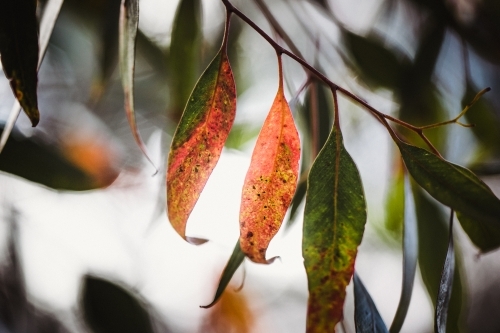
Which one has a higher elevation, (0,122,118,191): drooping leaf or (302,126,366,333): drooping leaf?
(302,126,366,333): drooping leaf

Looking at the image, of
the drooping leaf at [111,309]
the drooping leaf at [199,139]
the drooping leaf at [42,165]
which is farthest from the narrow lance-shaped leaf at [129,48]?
the drooping leaf at [111,309]

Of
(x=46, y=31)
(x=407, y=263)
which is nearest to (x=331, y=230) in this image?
(x=407, y=263)

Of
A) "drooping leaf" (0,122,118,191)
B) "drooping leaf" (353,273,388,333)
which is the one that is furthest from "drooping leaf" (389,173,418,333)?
"drooping leaf" (0,122,118,191)

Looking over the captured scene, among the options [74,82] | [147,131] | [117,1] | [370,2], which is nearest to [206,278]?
[147,131]

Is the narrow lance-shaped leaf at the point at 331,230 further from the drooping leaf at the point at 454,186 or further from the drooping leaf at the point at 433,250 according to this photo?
the drooping leaf at the point at 433,250

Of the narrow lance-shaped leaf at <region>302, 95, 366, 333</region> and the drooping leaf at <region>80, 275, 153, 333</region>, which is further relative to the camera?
the drooping leaf at <region>80, 275, 153, 333</region>

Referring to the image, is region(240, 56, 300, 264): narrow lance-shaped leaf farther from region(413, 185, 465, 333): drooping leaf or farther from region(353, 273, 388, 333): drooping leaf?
region(413, 185, 465, 333): drooping leaf

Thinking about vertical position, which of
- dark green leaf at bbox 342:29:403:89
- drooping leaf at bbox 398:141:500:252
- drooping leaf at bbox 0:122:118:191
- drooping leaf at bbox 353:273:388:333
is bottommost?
drooping leaf at bbox 0:122:118:191
